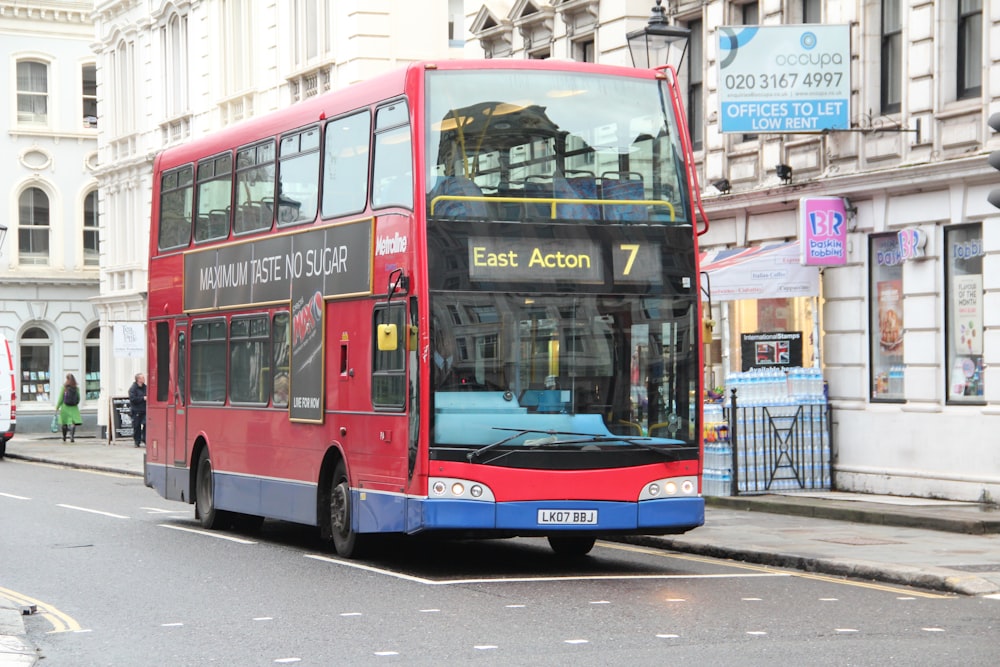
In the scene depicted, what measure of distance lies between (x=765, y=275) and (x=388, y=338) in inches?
399

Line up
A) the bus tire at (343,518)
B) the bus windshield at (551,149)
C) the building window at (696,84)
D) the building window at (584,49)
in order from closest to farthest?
1. the bus windshield at (551,149)
2. the bus tire at (343,518)
3. the building window at (696,84)
4. the building window at (584,49)

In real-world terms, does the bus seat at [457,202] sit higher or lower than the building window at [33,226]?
lower

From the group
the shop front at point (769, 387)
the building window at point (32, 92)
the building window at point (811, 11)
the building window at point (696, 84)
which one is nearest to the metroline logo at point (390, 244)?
the shop front at point (769, 387)

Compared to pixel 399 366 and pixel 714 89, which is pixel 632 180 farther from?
pixel 714 89

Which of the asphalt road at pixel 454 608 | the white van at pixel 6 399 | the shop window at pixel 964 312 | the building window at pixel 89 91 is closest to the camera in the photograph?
the asphalt road at pixel 454 608

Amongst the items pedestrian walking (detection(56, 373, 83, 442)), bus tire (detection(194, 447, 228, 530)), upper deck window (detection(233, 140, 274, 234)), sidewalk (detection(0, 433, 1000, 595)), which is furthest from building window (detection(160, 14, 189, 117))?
sidewalk (detection(0, 433, 1000, 595))

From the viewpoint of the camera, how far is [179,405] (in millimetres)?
21172

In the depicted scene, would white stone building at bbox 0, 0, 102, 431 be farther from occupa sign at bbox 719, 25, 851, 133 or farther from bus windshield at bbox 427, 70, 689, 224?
bus windshield at bbox 427, 70, 689, 224

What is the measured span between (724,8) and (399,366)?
41.1 feet

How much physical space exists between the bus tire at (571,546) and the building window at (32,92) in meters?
43.7

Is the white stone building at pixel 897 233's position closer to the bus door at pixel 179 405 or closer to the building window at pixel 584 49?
the building window at pixel 584 49

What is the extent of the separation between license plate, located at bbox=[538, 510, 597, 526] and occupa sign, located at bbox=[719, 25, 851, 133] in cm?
917

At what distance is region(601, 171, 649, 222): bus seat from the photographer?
1506 cm

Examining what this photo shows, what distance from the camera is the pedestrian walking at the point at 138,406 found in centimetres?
4119
